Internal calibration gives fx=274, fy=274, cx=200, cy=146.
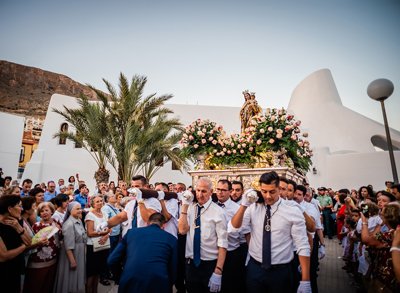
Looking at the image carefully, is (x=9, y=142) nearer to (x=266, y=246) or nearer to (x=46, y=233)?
(x=46, y=233)

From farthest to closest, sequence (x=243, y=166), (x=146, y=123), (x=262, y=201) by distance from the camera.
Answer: (x=146, y=123)
(x=243, y=166)
(x=262, y=201)

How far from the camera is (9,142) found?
22250 millimetres

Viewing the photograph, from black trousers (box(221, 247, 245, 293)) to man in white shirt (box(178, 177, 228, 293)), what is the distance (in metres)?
0.38

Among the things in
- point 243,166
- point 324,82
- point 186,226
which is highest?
point 324,82

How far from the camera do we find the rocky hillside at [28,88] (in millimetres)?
44688

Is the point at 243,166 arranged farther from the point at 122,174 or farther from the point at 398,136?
the point at 398,136

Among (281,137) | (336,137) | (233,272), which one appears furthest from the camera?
(336,137)

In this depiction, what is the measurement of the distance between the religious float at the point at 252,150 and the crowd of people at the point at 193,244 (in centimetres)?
209

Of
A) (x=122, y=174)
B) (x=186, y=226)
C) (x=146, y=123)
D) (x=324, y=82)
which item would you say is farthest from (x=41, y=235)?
(x=324, y=82)

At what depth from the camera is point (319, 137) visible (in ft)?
82.7

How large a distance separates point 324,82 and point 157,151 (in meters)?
21.8

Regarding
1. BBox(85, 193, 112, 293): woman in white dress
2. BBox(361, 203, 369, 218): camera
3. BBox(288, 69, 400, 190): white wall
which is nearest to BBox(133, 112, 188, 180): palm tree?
BBox(85, 193, 112, 293): woman in white dress

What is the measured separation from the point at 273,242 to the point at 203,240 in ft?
2.70

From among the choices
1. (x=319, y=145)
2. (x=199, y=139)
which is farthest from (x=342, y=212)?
(x=319, y=145)
